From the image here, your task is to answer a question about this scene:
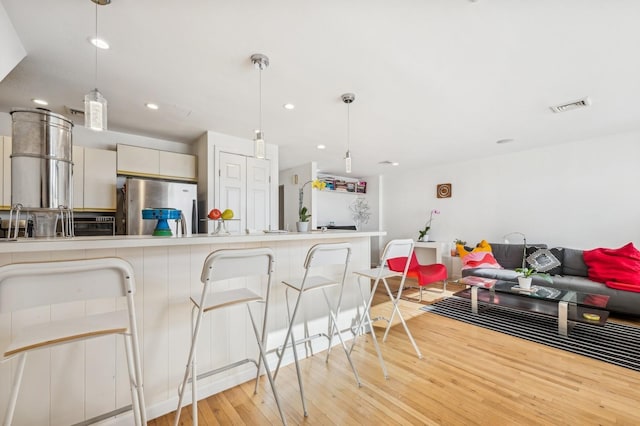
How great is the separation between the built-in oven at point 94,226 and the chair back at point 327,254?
10.7 feet

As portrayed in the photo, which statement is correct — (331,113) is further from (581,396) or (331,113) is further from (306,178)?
(581,396)

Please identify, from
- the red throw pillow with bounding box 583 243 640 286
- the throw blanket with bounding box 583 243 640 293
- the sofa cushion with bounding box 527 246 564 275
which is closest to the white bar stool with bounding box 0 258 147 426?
the throw blanket with bounding box 583 243 640 293

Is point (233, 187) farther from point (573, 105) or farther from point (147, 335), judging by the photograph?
point (573, 105)

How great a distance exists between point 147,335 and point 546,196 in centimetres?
574

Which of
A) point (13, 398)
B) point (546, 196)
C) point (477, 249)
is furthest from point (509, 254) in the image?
point (13, 398)

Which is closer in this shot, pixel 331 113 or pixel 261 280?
pixel 261 280

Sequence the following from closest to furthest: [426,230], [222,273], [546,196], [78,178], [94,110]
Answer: [222,273], [94,110], [78,178], [546,196], [426,230]

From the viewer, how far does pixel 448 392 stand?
1.82m

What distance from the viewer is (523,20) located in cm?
169

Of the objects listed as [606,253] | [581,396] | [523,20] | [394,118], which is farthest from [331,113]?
[606,253]

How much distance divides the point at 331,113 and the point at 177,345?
2673 mm

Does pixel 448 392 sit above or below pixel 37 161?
below

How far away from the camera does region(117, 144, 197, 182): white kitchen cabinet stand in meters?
3.55

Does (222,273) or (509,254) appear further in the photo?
(509,254)
